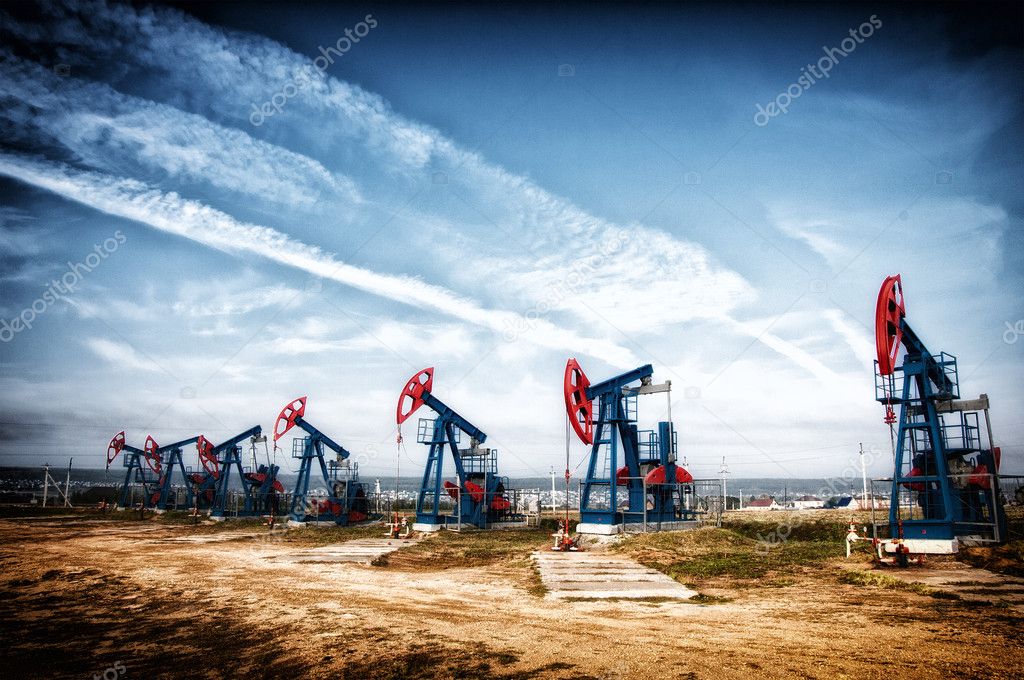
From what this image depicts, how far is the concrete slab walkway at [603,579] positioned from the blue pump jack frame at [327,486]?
567 inches

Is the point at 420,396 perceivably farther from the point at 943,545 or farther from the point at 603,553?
the point at 943,545

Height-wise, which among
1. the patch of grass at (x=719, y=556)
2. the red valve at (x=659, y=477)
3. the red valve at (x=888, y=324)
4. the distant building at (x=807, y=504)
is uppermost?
the red valve at (x=888, y=324)

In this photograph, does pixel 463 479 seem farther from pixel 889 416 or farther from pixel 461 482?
pixel 889 416

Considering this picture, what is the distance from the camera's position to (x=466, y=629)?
771 cm

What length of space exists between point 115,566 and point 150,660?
9.00 metres

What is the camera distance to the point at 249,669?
20.2ft

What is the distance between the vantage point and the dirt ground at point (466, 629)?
6086 millimetres

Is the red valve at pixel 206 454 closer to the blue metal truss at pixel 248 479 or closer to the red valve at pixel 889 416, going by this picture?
the blue metal truss at pixel 248 479

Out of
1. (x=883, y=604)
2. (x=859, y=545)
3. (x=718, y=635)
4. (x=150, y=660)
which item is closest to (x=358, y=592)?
(x=150, y=660)

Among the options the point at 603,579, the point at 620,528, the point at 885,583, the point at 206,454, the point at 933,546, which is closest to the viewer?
the point at 885,583

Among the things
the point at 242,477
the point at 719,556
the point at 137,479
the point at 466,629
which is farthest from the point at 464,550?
the point at 137,479

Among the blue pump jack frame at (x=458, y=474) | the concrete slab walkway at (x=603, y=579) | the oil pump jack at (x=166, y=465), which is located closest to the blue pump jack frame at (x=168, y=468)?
the oil pump jack at (x=166, y=465)

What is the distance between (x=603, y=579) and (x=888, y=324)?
30.1 feet

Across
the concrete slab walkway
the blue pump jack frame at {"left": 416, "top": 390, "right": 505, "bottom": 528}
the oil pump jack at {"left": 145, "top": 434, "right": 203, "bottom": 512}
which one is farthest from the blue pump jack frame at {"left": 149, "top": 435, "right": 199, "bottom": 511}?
the concrete slab walkway
